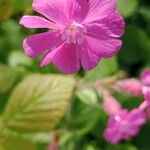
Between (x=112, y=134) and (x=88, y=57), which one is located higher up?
(x=88, y=57)

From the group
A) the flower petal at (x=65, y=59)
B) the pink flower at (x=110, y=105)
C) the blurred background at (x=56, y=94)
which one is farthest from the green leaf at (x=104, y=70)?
the flower petal at (x=65, y=59)

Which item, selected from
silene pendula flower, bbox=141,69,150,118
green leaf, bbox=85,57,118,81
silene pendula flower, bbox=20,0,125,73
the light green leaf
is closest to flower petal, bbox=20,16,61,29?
silene pendula flower, bbox=20,0,125,73

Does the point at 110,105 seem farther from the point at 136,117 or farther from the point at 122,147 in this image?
the point at 122,147

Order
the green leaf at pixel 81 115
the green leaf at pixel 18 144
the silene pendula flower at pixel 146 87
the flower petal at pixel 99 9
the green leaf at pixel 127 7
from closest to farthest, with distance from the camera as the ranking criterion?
the flower petal at pixel 99 9, the silene pendula flower at pixel 146 87, the green leaf at pixel 18 144, the green leaf at pixel 81 115, the green leaf at pixel 127 7

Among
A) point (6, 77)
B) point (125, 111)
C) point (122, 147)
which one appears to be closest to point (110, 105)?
point (125, 111)

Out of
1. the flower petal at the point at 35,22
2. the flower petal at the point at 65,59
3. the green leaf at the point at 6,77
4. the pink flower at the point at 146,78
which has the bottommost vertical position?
the green leaf at the point at 6,77

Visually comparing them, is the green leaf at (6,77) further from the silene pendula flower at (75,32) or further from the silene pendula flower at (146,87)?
the silene pendula flower at (75,32)

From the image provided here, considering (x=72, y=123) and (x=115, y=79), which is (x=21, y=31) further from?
(x=115, y=79)
